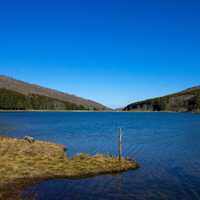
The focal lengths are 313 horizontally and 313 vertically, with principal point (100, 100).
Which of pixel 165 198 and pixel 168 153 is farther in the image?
pixel 168 153

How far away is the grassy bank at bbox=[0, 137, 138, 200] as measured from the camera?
30.2 m

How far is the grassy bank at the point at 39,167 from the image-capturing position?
3020 centimetres

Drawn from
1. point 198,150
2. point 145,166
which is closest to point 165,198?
point 145,166

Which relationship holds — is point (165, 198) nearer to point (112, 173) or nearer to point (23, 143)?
point (112, 173)

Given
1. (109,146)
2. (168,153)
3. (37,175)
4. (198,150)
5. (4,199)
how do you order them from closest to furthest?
(4,199), (37,175), (168,153), (198,150), (109,146)

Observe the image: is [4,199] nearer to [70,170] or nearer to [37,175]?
[37,175]

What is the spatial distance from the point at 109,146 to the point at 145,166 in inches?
801

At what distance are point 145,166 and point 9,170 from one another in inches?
681

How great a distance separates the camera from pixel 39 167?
117 feet

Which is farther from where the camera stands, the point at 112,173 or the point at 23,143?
the point at 23,143

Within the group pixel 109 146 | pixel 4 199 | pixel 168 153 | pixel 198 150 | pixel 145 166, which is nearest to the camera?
pixel 4 199

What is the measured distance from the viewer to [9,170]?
1326 inches

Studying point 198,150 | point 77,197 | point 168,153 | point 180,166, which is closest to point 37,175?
point 77,197

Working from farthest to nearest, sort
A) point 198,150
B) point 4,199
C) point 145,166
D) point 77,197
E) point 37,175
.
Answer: point 198,150
point 145,166
point 37,175
point 77,197
point 4,199
